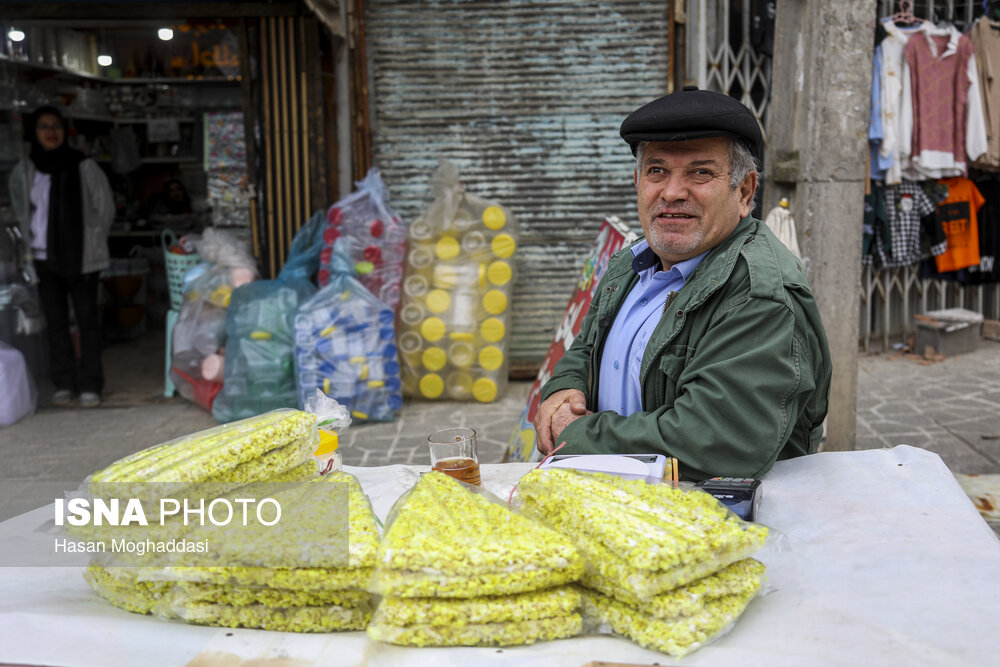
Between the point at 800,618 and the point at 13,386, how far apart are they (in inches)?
228

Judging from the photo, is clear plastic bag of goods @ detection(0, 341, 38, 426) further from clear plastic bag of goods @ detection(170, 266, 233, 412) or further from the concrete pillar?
the concrete pillar

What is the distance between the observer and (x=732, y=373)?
1.82 metres

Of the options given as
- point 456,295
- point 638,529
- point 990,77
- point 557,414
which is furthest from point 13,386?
point 990,77

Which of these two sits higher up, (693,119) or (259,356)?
(693,119)

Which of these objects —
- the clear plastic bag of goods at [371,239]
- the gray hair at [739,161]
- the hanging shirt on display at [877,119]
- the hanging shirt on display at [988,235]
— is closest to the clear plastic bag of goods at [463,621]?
the gray hair at [739,161]

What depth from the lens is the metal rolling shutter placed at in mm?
6242

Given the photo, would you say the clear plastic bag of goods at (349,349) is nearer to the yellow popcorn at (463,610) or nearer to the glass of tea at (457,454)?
the glass of tea at (457,454)

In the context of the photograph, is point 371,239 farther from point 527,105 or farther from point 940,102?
point 940,102

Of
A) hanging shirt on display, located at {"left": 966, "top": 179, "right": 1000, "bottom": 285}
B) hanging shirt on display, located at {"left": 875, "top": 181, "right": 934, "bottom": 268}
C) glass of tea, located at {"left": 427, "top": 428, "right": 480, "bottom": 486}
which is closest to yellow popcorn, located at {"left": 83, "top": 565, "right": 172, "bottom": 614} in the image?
glass of tea, located at {"left": 427, "top": 428, "right": 480, "bottom": 486}

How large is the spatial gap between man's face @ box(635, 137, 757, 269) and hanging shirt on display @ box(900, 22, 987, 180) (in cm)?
539

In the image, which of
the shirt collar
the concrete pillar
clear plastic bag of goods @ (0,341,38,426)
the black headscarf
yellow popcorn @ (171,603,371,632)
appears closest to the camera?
yellow popcorn @ (171,603,371,632)

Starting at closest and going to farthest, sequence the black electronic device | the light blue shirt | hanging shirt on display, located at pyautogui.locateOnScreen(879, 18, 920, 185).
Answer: the black electronic device, the light blue shirt, hanging shirt on display, located at pyautogui.locateOnScreen(879, 18, 920, 185)

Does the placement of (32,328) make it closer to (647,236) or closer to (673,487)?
(647,236)

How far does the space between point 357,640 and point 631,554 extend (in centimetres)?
47
